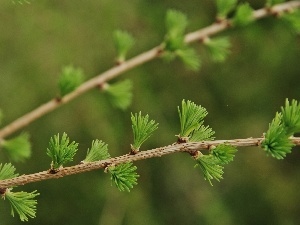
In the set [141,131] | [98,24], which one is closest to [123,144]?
[98,24]

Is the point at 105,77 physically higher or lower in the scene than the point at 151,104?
lower

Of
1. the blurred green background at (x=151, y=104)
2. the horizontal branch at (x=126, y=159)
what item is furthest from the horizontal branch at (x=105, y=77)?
the horizontal branch at (x=126, y=159)

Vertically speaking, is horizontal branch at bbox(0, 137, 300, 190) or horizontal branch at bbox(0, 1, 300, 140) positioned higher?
horizontal branch at bbox(0, 1, 300, 140)

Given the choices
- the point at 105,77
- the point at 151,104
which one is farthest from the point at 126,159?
the point at 151,104

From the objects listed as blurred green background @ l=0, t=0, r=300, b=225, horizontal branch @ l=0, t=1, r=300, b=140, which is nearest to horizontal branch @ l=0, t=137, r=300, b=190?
horizontal branch @ l=0, t=1, r=300, b=140

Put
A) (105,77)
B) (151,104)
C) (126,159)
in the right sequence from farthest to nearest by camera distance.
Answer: (151,104), (105,77), (126,159)

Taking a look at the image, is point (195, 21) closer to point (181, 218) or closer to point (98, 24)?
point (98, 24)

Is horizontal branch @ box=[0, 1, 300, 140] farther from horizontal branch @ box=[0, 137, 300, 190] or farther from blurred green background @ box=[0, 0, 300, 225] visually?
horizontal branch @ box=[0, 137, 300, 190]

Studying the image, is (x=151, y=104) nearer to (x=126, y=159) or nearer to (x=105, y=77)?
(x=105, y=77)

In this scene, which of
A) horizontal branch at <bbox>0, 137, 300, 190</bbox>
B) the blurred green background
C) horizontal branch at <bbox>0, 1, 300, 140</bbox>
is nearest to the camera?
horizontal branch at <bbox>0, 137, 300, 190</bbox>

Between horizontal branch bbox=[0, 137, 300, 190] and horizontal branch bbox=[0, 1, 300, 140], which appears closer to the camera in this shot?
horizontal branch bbox=[0, 137, 300, 190]
